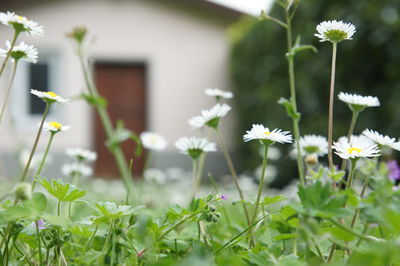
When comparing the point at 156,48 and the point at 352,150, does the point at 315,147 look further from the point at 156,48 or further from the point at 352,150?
the point at 156,48

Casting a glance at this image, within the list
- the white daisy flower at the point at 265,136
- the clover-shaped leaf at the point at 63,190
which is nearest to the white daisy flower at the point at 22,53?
the clover-shaped leaf at the point at 63,190

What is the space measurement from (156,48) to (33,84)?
73.8 inches

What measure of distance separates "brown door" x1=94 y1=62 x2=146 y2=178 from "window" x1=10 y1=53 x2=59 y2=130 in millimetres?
656

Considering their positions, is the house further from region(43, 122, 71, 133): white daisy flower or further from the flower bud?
the flower bud

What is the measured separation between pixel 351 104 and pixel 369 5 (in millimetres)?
3783

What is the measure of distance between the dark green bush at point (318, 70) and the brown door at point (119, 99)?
5.13ft

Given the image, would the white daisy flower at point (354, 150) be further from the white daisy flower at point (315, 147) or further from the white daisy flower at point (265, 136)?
the white daisy flower at point (315, 147)

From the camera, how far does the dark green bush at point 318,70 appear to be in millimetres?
4129

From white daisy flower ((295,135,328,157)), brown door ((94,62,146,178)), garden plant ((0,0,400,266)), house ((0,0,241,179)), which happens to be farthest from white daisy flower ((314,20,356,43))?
brown door ((94,62,146,178))

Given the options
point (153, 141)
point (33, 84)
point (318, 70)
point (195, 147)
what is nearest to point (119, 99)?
point (33, 84)

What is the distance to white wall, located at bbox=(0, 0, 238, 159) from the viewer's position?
7270mm

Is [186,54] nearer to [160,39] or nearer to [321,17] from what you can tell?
[160,39]

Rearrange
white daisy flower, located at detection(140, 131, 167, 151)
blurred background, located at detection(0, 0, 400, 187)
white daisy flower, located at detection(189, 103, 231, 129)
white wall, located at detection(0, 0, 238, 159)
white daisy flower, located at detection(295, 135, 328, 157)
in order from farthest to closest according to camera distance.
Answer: white wall, located at detection(0, 0, 238, 159)
blurred background, located at detection(0, 0, 400, 187)
white daisy flower, located at detection(140, 131, 167, 151)
white daisy flower, located at detection(295, 135, 328, 157)
white daisy flower, located at detection(189, 103, 231, 129)

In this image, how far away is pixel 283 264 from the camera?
0.54 metres
